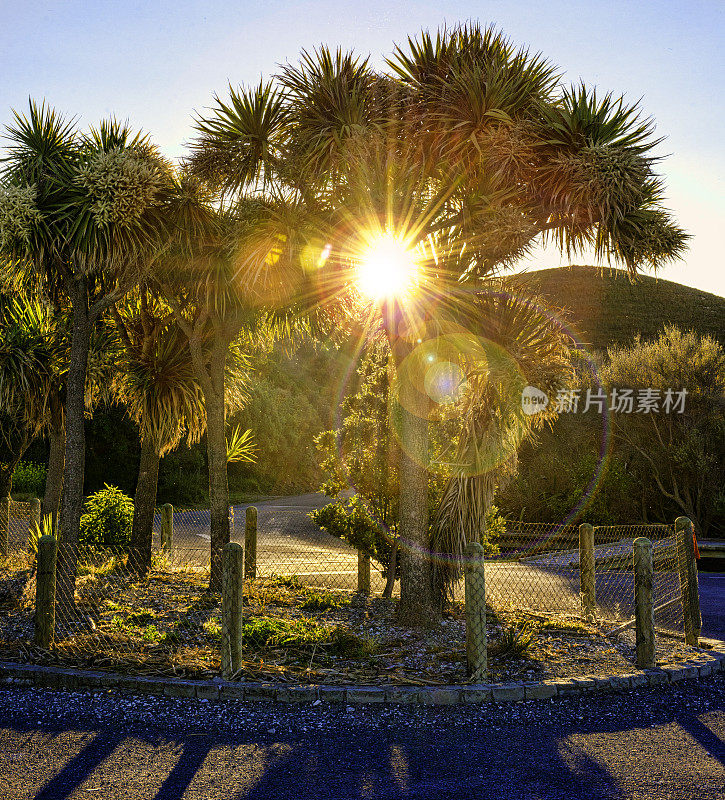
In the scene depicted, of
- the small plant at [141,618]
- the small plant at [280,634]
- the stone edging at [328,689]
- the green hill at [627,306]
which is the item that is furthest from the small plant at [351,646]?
the green hill at [627,306]

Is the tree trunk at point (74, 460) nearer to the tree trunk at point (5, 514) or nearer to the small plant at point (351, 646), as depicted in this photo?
the small plant at point (351, 646)

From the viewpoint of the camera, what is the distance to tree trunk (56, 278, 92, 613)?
7539 millimetres

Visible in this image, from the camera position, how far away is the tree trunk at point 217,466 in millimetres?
9555

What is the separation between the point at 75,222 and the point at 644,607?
7.23 m

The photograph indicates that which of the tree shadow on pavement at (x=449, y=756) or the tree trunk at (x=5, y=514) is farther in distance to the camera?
the tree trunk at (x=5, y=514)

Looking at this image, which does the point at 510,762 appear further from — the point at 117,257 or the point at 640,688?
the point at 117,257

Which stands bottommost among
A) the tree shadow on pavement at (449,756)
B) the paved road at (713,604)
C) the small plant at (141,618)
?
the paved road at (713,604)

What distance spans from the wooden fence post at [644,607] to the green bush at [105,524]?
1000cm

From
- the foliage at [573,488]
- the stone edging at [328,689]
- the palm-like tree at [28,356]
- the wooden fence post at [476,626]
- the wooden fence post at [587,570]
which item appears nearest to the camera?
the stone edging at [328,689]

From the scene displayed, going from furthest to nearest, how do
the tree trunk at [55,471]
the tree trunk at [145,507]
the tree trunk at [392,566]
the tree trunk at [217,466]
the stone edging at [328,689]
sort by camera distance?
the tree trunk at [55,471] < the tree trunk at [145,507] < the tree trunk at [217,466] < the tree trunk at [392,566] < the stone edging at [328,689]

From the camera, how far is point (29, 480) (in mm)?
24797

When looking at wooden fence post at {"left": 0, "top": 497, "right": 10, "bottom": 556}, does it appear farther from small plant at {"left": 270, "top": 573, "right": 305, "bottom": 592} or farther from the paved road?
the paved road

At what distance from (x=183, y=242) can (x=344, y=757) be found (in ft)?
21.7

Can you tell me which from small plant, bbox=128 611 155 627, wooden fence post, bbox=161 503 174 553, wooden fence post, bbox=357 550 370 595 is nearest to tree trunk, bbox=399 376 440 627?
wooden fence post, bbox=357 550 370 595
